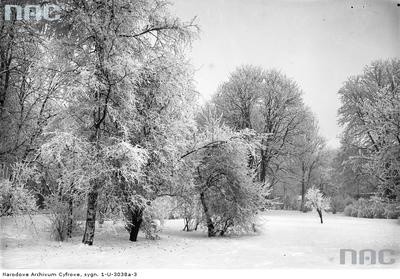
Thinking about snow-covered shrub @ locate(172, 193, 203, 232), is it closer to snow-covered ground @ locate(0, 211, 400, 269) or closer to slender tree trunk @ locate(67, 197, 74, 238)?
snow-covered ground @ locate(0, 211, 400, 269)

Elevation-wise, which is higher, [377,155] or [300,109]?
[300,109]

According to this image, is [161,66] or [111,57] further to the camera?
[161,66]

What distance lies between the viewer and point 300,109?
27.4m

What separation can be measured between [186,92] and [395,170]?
5962mm

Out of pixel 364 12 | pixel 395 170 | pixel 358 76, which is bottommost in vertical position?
pixel 395 170

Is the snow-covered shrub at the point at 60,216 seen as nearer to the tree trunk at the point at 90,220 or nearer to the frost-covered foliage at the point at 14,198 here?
the tree trunk at the point at 90,220

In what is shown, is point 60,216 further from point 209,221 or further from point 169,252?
point 209,221

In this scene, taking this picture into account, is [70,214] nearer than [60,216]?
No

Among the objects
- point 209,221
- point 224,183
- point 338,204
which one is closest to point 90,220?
point 209,221

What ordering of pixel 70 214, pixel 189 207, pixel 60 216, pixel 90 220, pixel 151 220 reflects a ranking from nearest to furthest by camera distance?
pixel 90 220 → pixel 60 216 → pixel 70 214 → pixel 151 220 → pixel 189 207

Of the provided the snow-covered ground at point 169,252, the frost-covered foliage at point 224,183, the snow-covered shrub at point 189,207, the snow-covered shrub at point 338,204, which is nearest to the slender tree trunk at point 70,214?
A: the snow-covered ground at point 169,252

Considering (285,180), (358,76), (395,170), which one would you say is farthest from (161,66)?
(285,180)

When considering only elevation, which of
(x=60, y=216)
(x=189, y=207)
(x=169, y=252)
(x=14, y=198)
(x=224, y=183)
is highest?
(x=224, y=183)

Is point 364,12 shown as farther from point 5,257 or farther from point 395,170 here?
point 5,257
